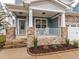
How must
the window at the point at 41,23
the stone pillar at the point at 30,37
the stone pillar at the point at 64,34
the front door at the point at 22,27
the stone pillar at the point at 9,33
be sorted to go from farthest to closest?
the window at the point at 41,23 < the front door at the point at 22,27 < the stone pillar at the point at 64,34 < the stone pillar at the point at 9,33 < the stone pillar at the point at 30,37

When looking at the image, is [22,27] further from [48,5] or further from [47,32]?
[48,5]

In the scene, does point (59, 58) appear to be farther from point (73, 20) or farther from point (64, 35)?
point (73, 20)

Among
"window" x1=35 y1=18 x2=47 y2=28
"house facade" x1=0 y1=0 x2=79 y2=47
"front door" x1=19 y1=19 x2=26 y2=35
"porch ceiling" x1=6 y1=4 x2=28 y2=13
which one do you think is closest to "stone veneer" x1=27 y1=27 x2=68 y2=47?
"house facade" x1=0 y1=0 x2=79 y2=47

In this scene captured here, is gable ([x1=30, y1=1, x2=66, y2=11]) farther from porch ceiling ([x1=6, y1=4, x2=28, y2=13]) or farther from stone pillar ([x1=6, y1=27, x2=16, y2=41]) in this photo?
stone pillar ([x1=6, y1=27, x2=16, y2=41])

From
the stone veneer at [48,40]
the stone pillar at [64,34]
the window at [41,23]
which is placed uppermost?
the window at [41,23]

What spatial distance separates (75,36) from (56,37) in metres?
2.51

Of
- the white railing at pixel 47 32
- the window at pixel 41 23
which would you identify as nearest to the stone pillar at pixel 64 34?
the white railing at pixel 47 32

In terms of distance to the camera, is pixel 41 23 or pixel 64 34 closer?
pixel 64 34

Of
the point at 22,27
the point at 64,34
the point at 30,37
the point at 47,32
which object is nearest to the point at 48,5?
the point at 47,32

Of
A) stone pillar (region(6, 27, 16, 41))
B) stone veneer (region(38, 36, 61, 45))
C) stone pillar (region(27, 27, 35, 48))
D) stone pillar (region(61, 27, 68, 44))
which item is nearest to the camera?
stone pillar (region(27, 27, 35, 48))

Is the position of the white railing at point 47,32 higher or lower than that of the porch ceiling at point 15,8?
lower

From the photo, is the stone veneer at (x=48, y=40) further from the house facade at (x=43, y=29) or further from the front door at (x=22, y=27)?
the front door at (x=22, y=27)

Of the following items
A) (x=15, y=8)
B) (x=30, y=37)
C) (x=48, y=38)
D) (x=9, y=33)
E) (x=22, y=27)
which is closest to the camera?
(x=30, y=37)

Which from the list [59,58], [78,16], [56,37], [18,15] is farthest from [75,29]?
[18,15]
